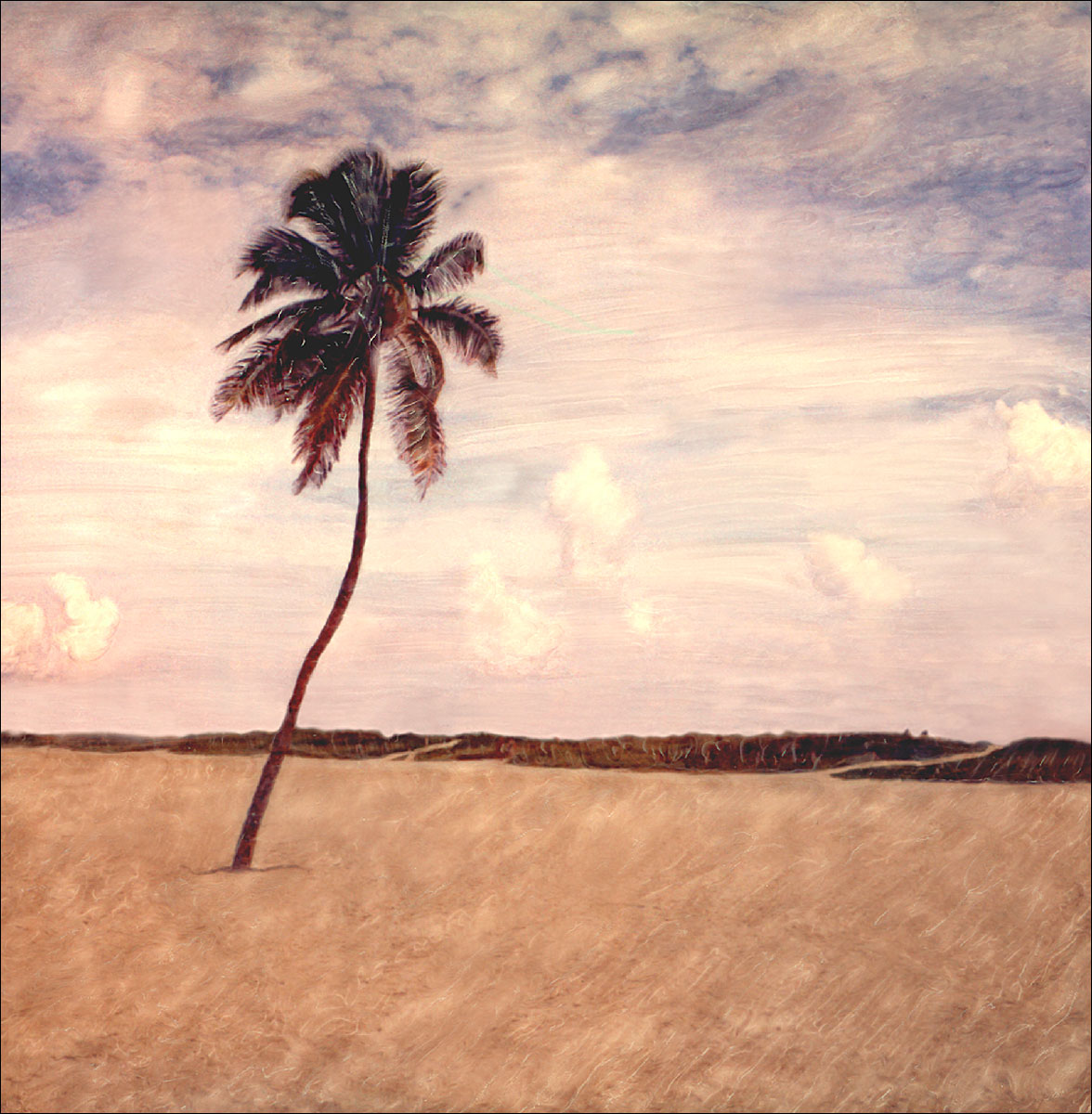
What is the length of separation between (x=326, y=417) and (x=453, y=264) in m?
1.31

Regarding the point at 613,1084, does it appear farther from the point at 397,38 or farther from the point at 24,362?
the point at 397,38

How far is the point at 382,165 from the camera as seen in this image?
6098 mm

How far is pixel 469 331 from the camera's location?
637 cm

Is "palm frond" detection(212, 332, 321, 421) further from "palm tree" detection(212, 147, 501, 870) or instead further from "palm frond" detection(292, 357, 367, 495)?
"palm frond" detection(292, 357, 367, 495)

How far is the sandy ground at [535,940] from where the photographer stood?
5.13 m

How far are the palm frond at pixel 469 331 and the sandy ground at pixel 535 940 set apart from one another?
2708 millimetres

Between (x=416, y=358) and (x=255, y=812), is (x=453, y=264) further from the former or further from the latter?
(x=255, y=812)

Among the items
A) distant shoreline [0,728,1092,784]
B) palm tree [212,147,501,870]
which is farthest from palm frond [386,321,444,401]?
distant shoreline [0,728,1092,784]

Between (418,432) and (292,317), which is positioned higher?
(292,317)

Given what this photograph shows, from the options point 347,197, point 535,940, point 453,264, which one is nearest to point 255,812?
point 535,940

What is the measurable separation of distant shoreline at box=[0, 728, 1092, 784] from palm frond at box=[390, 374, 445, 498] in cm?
161

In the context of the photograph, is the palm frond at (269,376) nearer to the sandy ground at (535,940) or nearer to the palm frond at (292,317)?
the palm frond at (292,317)

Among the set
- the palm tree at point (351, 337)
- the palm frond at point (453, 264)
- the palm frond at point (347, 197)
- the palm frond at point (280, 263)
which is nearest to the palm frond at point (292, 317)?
the palm tree at point (351, 337)

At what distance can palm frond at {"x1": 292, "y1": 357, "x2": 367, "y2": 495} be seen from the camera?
A: 6262mm
